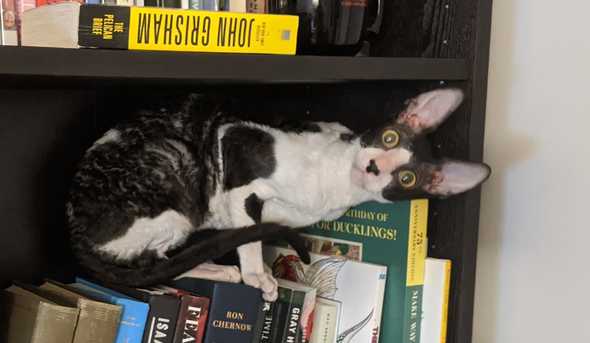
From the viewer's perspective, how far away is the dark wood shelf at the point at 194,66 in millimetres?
591

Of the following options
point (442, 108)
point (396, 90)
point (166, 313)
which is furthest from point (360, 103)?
point (166, 313)

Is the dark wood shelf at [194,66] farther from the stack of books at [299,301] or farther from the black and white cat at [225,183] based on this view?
the stack of books at [299,301]

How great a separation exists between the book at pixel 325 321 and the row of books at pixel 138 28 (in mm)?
374

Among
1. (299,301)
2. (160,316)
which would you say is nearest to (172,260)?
(160,316)

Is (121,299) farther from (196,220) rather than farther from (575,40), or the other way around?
(575,40)

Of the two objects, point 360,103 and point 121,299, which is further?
point 360,103

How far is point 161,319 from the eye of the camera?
2.62ft

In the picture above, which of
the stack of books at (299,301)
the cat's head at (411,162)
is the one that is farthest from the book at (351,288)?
the cat's head at (411,162)

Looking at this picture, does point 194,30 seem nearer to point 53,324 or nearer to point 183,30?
point 183,30

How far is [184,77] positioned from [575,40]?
51 centimetres

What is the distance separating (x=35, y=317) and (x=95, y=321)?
66mm

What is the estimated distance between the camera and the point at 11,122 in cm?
94

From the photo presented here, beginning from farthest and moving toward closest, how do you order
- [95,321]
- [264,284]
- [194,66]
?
[264,284], [95,321], [194,66]

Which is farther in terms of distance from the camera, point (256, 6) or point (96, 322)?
point (256, 6)
